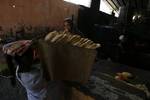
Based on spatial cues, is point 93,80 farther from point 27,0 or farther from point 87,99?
point 27,0

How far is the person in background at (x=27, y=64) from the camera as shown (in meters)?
0.83

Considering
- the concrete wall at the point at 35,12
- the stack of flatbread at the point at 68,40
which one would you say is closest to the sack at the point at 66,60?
the stack of flatbread at the point at 68,40

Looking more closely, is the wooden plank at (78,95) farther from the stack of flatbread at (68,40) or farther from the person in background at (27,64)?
the stack of flatbread at (68,40)

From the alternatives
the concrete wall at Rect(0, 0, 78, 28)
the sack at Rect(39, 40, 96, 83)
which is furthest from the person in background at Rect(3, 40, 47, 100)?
the concrete wall at Rect(0, 0, 78, 28)

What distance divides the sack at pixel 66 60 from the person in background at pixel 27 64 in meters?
0.06

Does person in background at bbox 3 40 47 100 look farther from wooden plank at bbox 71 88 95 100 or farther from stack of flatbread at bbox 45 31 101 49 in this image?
wooden plank at bbox 71 88 95 100

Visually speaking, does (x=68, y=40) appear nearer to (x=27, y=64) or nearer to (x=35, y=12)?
(x=27, y=64)

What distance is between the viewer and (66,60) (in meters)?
0.83

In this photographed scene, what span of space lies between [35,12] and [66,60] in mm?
2204

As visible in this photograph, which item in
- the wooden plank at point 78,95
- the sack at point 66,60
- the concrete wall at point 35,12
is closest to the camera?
the sack at point 66,60

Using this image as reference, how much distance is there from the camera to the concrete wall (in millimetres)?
2304

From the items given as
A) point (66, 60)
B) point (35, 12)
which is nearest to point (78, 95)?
point (66, 60)

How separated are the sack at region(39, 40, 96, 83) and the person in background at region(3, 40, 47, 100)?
6 cm

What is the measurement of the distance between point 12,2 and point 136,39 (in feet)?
9.34
